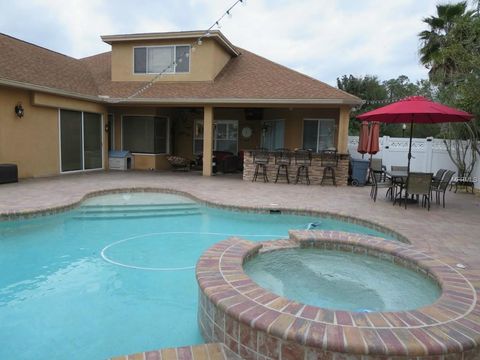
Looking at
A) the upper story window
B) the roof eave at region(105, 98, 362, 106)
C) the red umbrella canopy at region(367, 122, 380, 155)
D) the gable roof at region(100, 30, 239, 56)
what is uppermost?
the gable roof at region(100, 30, 239, 56)

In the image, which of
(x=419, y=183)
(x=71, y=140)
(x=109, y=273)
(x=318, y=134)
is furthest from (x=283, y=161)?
(x=109, y=273)

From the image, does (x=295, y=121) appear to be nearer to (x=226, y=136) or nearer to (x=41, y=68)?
(x=226, y=136)

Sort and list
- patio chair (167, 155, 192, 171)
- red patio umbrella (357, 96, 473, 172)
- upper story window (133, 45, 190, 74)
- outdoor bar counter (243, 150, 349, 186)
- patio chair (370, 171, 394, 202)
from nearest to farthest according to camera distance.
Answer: red patio umbrella (357, 96, 473, 172), patio chair (370, 171, 394, 202), outdoor bar counter (243, 150, 349, 186), upper story window (133, 45, 190, 74), patio chair (167, 155, 192, 171)

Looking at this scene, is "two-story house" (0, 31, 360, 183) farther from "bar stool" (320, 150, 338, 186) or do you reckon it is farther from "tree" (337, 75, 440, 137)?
"tree" (337, 75, 440, 137)

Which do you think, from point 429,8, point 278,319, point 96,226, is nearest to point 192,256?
point 96,226

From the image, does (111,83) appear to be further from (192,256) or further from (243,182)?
(192,256)

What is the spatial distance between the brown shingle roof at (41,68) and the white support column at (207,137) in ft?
14.0

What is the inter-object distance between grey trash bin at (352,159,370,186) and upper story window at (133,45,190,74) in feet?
24.1

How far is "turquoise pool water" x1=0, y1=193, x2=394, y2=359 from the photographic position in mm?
3264

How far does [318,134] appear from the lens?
14469mm

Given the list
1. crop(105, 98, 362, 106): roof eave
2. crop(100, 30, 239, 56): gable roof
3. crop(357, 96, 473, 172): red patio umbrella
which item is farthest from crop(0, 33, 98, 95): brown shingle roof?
crop(357, 96, 473, 172): red patio umbrella

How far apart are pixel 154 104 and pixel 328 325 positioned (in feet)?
39.9

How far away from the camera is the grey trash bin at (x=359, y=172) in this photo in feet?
38.8

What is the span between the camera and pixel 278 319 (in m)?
2.43
